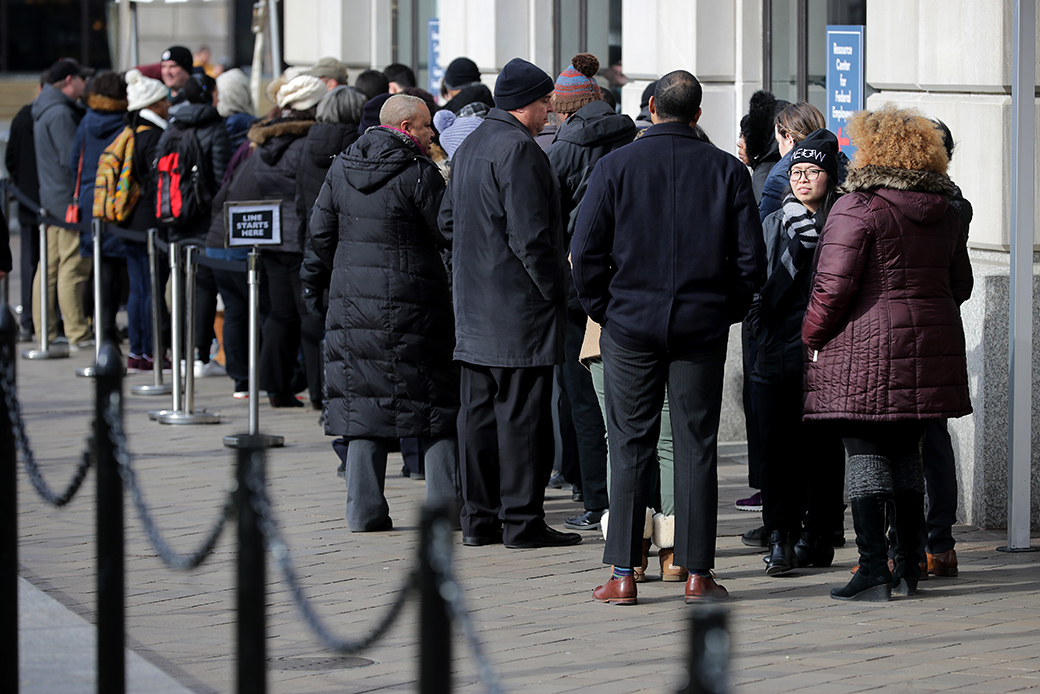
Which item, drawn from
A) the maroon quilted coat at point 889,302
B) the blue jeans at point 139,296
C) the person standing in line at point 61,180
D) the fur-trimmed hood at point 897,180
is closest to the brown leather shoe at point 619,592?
the maroon quilted coat at point 889,302

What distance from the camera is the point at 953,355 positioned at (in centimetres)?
584

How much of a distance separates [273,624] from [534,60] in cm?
825

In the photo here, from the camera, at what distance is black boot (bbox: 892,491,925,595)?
6.00 metres

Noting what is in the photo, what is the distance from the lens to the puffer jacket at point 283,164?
33.1 feet

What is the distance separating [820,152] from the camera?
20.6 ft

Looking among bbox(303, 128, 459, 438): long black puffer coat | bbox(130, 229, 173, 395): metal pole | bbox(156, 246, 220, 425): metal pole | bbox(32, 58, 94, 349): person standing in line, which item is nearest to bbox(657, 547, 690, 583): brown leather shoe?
bbox(303, 128, 459, 438): long black puffer coat

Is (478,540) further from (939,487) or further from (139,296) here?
(139,296)

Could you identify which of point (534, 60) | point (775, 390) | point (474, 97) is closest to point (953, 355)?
point (775, 390)

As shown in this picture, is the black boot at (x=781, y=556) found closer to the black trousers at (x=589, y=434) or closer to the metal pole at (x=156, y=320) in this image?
the black trousers at (x=589, y=434)

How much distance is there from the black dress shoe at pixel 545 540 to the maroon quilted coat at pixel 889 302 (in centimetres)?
164

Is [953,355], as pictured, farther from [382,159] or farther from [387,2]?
[387,2]

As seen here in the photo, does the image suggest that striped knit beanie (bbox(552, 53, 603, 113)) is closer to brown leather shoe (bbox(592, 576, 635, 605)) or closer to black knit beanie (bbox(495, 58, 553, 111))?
black knit beanie (bbox(495, 58, 553, 111))

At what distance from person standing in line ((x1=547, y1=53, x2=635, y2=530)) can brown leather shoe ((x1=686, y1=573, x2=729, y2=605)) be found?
1460 mm

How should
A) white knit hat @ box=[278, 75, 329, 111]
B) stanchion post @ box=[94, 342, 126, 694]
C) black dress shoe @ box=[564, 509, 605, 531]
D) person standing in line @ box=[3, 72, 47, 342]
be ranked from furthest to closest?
person standing in line @ box=[3, 72, 47, 342]
white knit hat @ box=[278, 75, 329, 111]
black dress shoe @ box=[564, 509, 605, 531]
stanchion post @ box=[94, 342, 126, 694]
